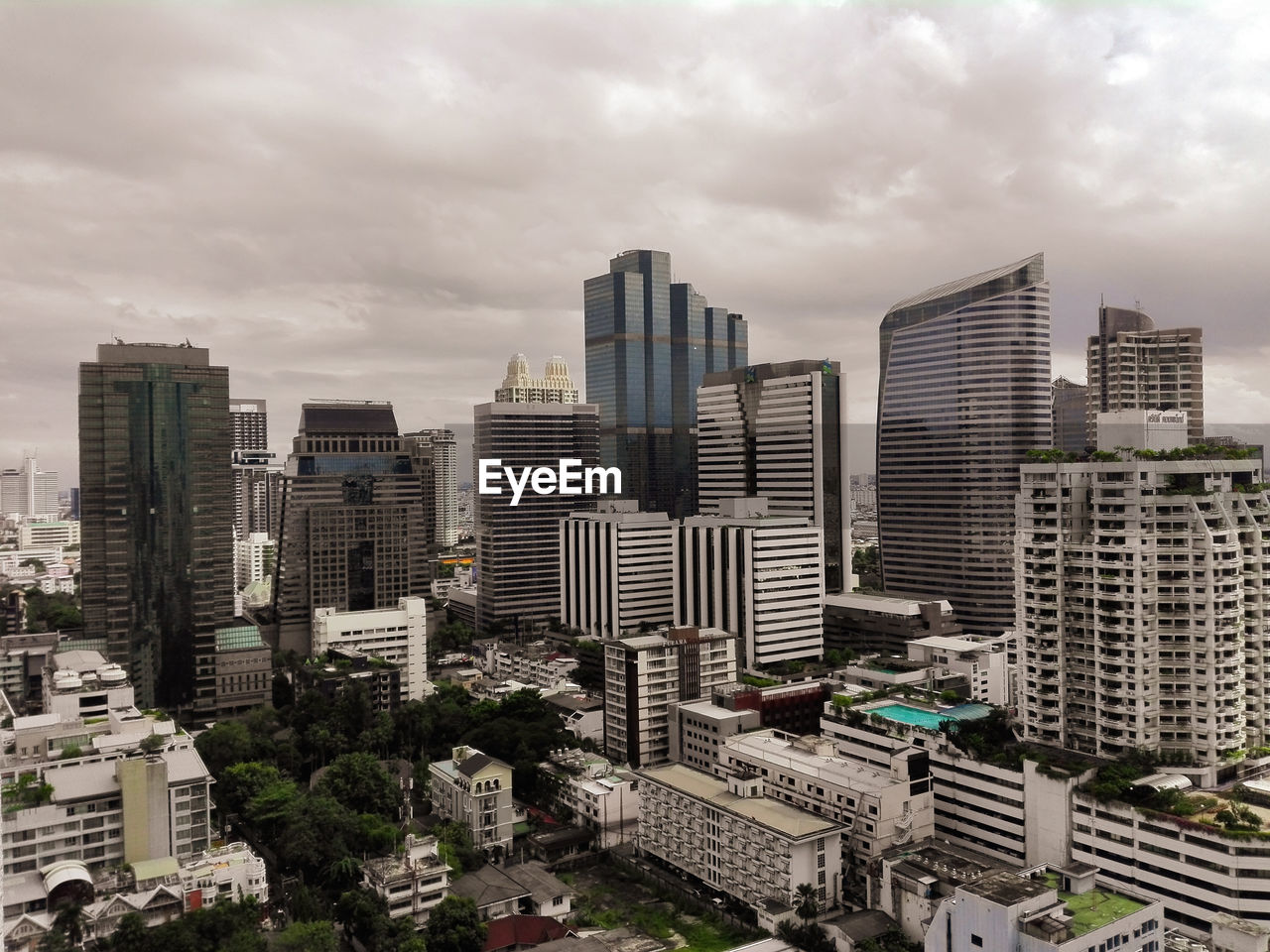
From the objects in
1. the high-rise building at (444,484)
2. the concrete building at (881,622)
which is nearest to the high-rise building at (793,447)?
the concrete building at (881,622)

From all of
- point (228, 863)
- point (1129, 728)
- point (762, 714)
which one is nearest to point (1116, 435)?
point (1129, 728)

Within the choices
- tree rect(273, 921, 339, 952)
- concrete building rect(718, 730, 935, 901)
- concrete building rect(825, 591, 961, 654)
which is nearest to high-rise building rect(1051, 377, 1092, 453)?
concrete building rect(825, 591, 961, 654)

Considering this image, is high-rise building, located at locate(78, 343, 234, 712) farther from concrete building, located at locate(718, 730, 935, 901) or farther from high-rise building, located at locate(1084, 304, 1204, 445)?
high-rise building, located at locate(1084, 304, 1204, 445)

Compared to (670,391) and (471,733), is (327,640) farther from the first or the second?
(670,391)

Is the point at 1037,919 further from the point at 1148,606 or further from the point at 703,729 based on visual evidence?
the point at 703,729

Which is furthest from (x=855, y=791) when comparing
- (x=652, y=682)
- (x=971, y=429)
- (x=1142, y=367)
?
(x=1142, y=367)

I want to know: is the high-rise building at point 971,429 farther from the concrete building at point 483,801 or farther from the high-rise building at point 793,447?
the concrete building at point 483,801
